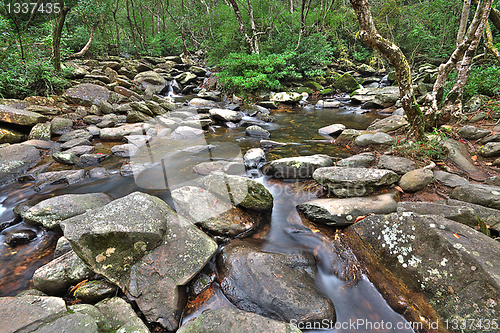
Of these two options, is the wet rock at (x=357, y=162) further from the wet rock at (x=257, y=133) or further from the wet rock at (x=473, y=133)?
the wet rock at (x=257, y=133)

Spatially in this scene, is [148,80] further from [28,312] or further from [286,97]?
[28,312]

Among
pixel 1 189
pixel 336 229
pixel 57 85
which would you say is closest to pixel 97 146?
pixel 1 189

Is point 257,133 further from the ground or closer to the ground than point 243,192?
further from the ground

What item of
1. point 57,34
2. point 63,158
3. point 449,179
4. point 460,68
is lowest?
point 449,179

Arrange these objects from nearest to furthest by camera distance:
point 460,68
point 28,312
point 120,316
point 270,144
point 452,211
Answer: point 28,312 → point 120,316 → point 452,211 → point 460,68 → point 270,144

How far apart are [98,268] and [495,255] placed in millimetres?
3817

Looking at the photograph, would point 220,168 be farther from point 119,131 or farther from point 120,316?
point 119,131

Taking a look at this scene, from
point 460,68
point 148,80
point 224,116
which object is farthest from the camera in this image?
point 148,80

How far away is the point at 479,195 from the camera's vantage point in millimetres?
2844

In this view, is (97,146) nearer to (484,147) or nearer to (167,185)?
(167,185)

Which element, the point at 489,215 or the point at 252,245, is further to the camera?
the point at 252,245

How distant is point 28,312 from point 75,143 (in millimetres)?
5717

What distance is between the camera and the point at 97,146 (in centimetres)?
636

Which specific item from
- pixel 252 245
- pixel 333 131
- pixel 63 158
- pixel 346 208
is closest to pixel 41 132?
pixel 63 158
